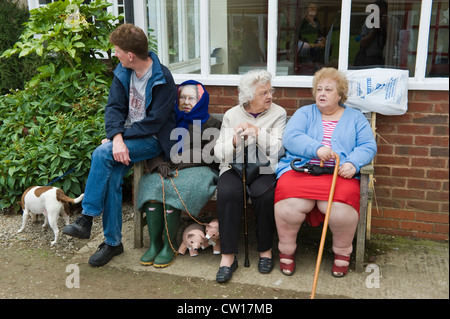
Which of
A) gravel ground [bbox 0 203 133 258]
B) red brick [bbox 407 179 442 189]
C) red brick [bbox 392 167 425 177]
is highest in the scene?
red brick [bbox 392 167 425 177]

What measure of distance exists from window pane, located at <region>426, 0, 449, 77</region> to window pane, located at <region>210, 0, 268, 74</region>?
54.2 inches

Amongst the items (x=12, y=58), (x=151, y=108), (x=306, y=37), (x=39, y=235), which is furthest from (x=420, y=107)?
(x=12, y=58)

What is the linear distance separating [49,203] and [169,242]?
3.71ft

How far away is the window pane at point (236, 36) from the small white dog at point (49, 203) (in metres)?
1.74

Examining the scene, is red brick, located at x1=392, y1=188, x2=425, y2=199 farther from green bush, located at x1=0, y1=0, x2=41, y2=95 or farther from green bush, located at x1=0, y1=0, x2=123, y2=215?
green bush, located at x1=0, y1=0, x2=41, y2=95

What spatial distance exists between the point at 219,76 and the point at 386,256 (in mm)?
2072

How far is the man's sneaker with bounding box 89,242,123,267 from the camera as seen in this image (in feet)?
11.4

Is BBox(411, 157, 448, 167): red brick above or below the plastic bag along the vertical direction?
below

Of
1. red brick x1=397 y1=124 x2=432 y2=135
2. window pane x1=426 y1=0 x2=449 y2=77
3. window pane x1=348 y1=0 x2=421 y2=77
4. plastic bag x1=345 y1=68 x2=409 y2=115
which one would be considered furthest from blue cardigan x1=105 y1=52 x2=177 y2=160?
window pane x1=426 y1=0 x2=449 y2=77

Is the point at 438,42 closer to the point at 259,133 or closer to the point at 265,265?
the point at 259,133

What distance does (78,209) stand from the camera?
4.52 meters

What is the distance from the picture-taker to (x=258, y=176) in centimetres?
341

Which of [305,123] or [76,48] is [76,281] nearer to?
[305,123]

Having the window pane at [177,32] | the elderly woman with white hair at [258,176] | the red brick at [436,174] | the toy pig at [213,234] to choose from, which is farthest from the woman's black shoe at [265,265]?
the window pane at [177,32]
